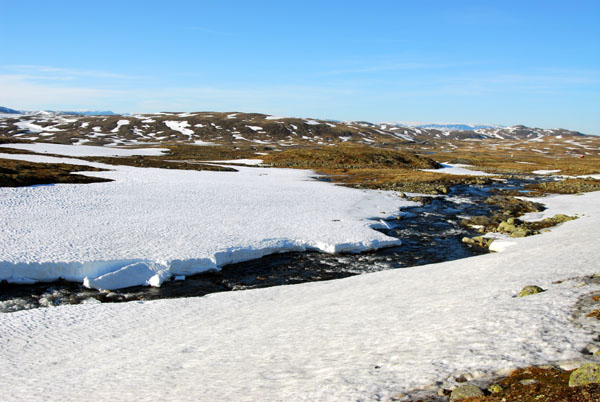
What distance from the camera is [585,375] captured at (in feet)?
21.3

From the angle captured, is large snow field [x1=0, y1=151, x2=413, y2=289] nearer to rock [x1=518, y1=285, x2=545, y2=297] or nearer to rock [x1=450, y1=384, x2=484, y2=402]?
rock [x1=518, y1=285, x2=545, y2=297]

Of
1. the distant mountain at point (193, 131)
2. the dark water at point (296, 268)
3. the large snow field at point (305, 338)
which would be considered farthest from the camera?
the distant mountain at point (193, 131)

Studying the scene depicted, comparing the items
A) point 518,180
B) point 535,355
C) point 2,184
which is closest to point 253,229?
point 535,355

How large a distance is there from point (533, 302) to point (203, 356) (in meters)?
9.25

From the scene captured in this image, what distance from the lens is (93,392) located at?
888 centimetres

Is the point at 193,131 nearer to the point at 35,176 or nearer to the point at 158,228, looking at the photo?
the point at 35,176

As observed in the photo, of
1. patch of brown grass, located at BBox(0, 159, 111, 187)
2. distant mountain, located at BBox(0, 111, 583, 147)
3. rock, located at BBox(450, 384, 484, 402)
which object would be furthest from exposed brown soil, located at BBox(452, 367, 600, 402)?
distant mountain, located at BBox(0, 111, 583, 147)

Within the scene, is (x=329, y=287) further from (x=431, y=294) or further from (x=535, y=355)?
(x=535, y=355)

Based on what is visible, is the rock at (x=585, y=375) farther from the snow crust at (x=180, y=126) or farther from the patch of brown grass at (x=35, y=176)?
the snow crust at (x=180, y=126)

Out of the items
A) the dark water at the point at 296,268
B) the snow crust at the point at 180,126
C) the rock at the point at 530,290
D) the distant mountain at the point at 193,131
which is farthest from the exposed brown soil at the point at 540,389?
the snow crust at the point at 180,126

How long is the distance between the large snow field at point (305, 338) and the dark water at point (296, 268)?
1736 millimetres

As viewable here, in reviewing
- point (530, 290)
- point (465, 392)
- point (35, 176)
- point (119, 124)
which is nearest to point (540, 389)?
point (465, 392)

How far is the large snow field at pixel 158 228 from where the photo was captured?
18.5 meters

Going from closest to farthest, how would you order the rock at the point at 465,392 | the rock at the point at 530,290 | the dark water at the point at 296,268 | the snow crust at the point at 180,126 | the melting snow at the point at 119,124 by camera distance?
the rock at the point at 465,392
the rock at the point at 530,290
the dark water at the point at 296,268
the melting snow at the point at 119,124
the snow crust at the point at 180,126
